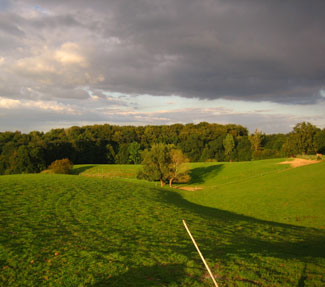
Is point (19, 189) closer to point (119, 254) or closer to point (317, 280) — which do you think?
point (119, 254)

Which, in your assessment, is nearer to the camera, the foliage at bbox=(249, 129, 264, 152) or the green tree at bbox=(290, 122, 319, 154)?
the green tree at bbox=(290, 122, 319, 154)

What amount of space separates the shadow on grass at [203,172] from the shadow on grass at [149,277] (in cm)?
5397

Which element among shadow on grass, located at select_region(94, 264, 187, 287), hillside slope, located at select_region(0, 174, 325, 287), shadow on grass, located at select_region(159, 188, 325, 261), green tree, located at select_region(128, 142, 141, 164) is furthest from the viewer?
green tree, located at select_region(128, 142, 141, 164)

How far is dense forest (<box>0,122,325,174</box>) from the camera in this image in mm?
75438

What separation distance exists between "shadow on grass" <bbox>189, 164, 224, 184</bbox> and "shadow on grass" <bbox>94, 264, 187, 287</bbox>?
5397cm

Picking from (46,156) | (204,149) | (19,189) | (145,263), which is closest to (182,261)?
(145,263)

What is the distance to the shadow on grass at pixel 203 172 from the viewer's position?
64012 millimetres

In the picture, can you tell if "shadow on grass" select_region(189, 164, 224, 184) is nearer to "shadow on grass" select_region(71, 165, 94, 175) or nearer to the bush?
the bush

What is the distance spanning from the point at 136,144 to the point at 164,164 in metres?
57.7

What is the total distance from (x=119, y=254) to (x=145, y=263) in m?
1.36

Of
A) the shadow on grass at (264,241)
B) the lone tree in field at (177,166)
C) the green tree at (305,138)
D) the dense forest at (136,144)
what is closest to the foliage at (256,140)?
the dense forest at (136,144)

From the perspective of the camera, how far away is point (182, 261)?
9297mm

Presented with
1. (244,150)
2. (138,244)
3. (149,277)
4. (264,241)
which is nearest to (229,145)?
(244,150)

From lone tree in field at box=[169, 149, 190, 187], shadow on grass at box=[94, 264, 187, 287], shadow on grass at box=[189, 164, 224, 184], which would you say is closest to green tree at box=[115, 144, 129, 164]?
shadow on grass at box=[189, 164, 224, 184]
